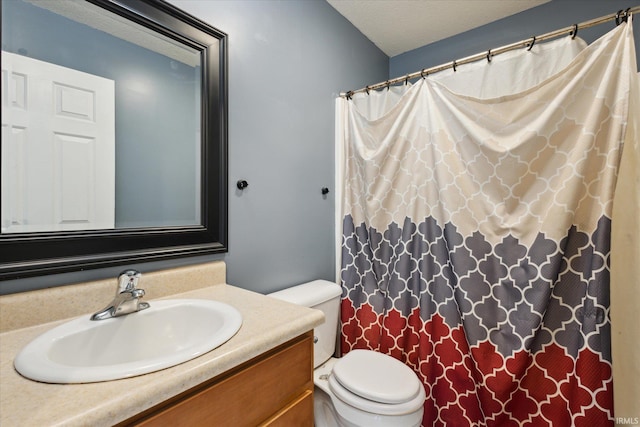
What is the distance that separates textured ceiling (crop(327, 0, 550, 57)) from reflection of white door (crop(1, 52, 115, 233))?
4.86 ft

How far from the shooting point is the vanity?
0.49 meters

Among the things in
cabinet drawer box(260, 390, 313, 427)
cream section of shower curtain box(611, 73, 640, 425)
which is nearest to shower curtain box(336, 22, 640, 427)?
cream section of shower curtain box(611, 73, 640, 425)

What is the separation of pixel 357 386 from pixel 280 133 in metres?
1.19

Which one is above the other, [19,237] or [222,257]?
[19,237]

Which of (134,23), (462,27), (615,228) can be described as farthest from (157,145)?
(462,27)

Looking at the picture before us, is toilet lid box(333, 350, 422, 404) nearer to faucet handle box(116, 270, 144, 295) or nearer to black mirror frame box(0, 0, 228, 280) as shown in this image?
black mirror frame box(0, 0, 228, 280)

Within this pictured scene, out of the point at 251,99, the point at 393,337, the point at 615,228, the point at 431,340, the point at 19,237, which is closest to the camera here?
the point at 19,237

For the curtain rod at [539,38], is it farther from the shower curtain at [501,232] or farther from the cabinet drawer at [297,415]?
the cabinet drawer at [297,415]

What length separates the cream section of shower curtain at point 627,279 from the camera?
39.4 inches

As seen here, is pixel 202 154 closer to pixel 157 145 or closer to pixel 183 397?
pixel 157 145

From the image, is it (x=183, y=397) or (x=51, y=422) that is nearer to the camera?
(x=51, y=422)

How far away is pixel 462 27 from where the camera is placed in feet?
6.57

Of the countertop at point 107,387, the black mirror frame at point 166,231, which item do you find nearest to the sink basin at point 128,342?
the countertop at point 107,387

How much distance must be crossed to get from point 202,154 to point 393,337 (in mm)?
1357
